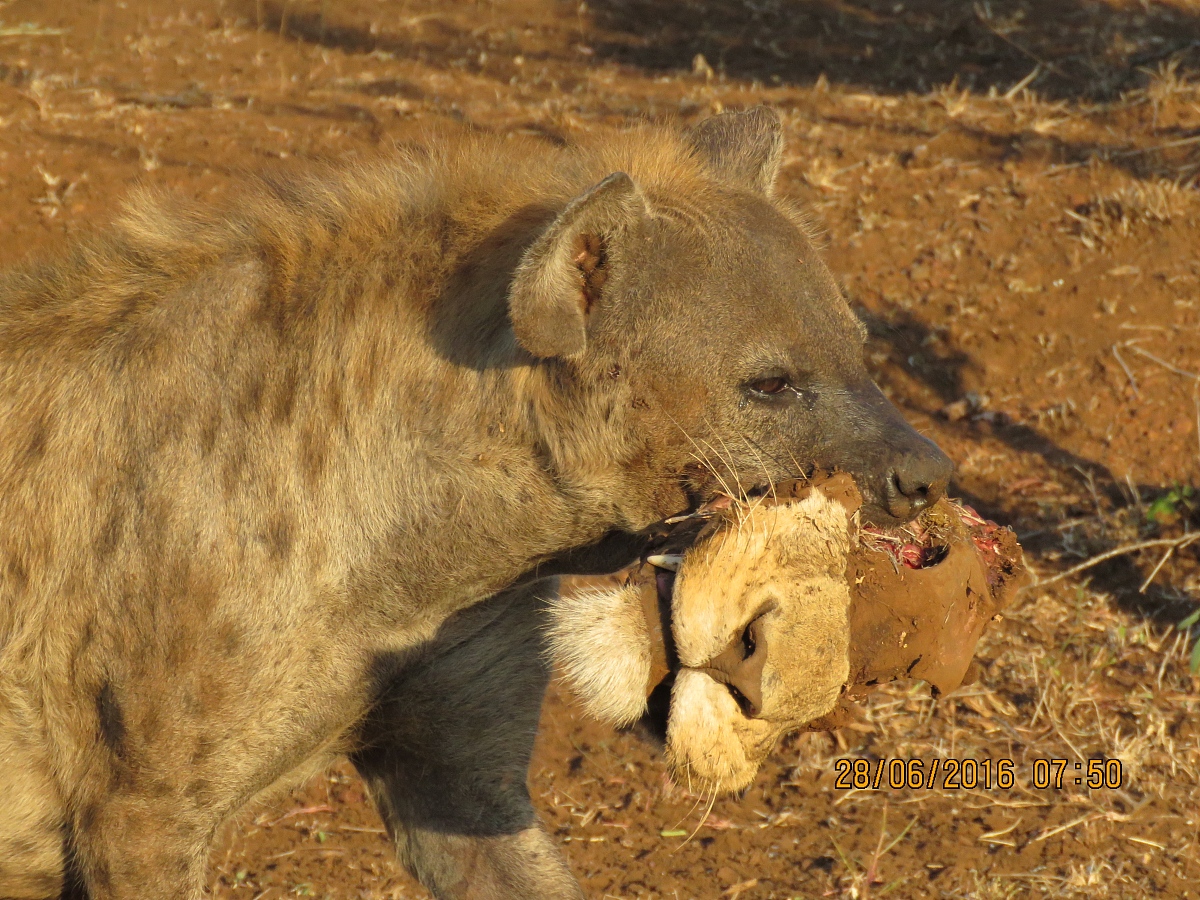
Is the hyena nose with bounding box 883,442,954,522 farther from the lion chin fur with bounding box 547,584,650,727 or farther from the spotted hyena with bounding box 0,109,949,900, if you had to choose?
the lion chin fur with bounding box 547,584,650,727

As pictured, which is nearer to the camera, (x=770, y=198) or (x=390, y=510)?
(x=390, y=510)

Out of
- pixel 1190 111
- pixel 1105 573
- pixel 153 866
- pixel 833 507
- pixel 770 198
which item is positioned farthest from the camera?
pixel 1190 111

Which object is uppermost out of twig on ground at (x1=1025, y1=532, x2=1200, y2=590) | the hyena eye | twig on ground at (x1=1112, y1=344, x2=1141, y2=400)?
the hyena eye

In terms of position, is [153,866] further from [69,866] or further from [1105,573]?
[1105,573]

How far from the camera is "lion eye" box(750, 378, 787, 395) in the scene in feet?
7.58

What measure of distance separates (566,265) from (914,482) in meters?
0.62

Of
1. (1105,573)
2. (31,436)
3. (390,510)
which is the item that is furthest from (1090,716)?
(31,436)

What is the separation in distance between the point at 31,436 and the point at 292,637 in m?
0.57

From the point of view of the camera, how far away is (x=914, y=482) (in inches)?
85.2

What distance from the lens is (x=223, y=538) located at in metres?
2.33

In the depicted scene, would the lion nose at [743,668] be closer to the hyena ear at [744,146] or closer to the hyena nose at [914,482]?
the hyena nose at [914,482]

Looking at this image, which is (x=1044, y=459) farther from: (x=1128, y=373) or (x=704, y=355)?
(x=704, y=355)

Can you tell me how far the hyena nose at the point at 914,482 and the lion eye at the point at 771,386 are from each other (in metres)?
0.24
